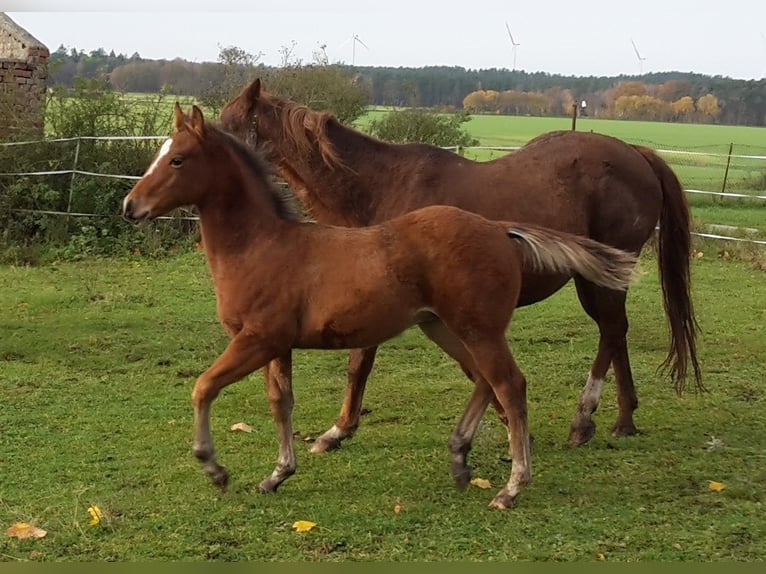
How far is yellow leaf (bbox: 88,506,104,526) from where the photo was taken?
12.4 feet

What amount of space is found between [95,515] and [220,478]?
58 cm

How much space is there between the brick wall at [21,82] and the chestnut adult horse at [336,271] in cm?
913

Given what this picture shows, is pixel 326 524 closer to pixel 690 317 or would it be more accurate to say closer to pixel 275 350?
pixel 275 350

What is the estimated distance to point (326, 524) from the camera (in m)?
3.86

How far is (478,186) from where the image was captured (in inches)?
205

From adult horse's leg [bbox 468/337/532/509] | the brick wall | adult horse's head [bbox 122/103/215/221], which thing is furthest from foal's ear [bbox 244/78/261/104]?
the brick wall

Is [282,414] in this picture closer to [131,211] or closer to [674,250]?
[131,211]

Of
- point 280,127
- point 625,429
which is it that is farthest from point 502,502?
point 280,127

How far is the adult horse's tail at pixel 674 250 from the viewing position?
5.72m

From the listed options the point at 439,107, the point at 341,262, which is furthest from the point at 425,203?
the point at 439,107

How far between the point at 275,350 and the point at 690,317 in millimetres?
3016

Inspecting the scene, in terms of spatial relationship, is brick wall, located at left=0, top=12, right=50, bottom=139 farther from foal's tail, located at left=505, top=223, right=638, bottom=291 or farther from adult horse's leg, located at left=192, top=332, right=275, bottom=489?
foal's tail, located at left=505, top=223, right=638, bottom=291

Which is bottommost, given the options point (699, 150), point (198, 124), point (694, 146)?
point (198, 124)

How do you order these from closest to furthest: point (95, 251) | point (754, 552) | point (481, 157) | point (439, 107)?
point (754, 552)
point (95, 251)
point (439, 107)
point (481, 157)
